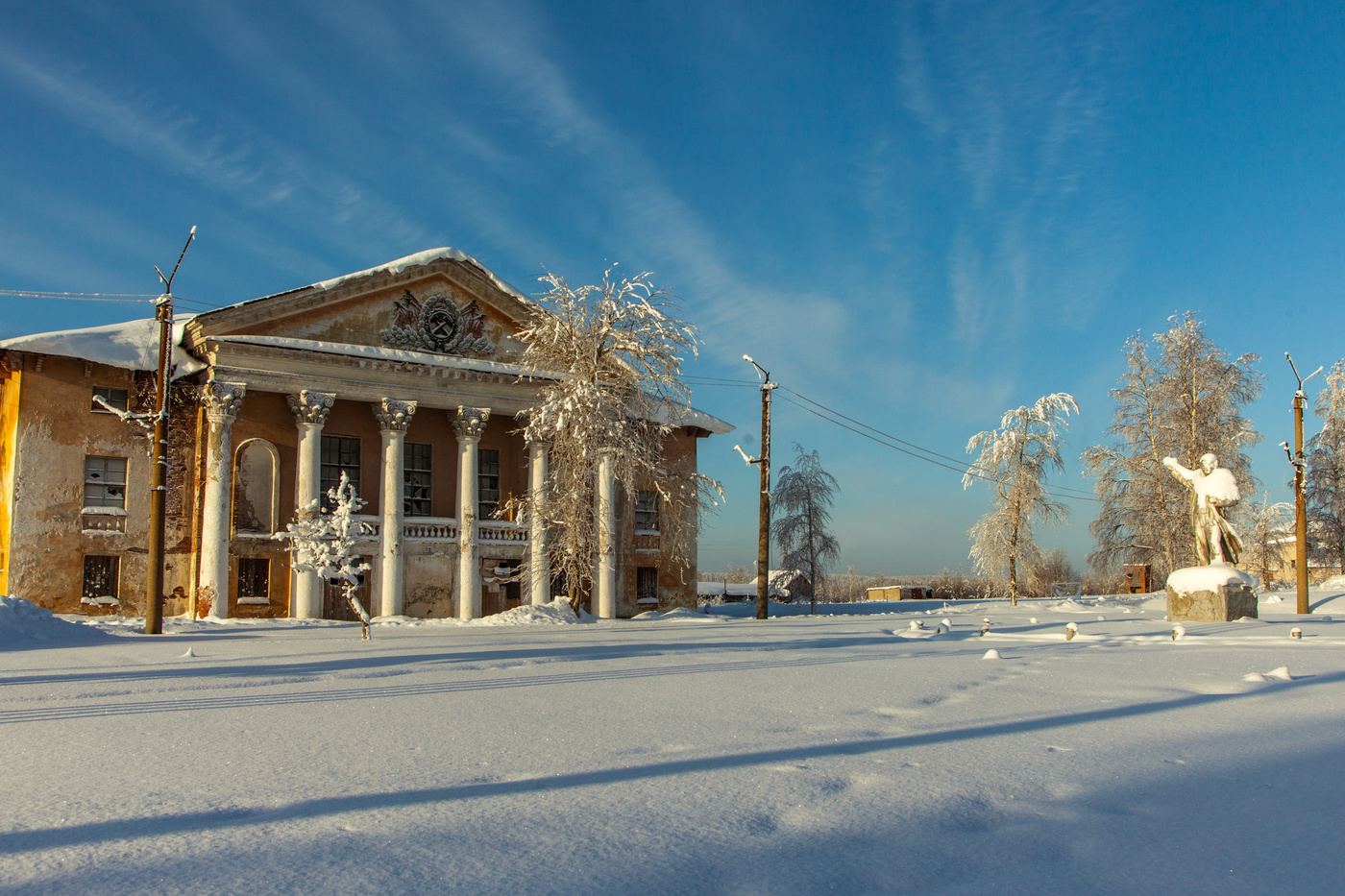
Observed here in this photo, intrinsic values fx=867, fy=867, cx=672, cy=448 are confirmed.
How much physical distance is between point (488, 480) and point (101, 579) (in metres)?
12.1

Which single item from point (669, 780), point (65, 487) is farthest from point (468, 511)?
point (669, 780)

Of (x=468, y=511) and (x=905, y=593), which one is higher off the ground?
(x=468, y=511)

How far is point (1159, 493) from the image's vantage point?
36.8 meters

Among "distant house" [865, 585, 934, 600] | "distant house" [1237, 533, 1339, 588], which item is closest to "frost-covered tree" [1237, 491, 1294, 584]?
"distant house" [1237, 533, 1339, 588]

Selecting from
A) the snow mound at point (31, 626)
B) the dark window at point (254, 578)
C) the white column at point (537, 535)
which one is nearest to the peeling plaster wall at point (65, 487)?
the dark window at point (254, 578)

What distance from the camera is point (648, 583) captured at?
108ft

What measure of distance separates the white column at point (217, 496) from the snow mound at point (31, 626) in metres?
8.09

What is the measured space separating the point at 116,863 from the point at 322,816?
870 mm

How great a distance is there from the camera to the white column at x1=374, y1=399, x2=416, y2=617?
2667cm

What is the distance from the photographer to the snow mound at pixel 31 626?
14086 mm

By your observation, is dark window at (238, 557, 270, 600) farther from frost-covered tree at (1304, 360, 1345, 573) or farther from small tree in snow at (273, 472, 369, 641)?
frost-covered tree at (1304, 360, 1345, 573)

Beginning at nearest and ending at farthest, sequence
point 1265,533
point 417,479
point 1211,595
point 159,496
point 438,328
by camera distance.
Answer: point 159,496
point 1211,595
point 438,328
point 417,479
point 1265,533

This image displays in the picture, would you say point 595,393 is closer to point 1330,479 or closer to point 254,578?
point 254,578

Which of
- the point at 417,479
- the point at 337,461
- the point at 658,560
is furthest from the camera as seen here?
the point at 658,560
